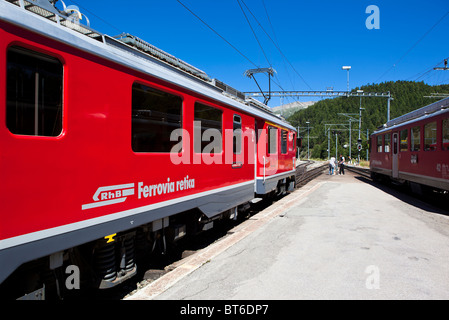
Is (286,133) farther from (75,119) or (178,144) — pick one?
(75,119)

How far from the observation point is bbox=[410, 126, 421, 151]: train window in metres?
11.4

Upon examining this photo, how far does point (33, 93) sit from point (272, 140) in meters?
7.91

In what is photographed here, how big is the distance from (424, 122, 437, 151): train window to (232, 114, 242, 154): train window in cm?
716

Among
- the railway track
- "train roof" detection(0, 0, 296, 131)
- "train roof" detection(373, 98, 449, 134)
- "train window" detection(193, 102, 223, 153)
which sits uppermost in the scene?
"train roof" detection(373, 98, 449, 134)

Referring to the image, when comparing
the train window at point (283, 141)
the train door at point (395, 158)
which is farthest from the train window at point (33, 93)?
the train door at point (395, 158)

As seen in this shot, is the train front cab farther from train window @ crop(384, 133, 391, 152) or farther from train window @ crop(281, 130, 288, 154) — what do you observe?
train window @ crop(384, 133, 391, 152)

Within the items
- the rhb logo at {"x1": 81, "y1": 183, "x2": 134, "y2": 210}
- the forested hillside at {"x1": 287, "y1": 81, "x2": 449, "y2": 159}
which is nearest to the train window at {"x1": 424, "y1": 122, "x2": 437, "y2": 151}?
the rhb logo at {"x1": 81, "y1": 183, "x2": 134, "y2": 210}

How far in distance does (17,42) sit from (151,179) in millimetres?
2032

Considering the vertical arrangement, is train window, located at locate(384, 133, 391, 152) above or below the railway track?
above

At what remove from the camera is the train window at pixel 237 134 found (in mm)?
6637

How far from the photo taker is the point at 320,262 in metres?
4.68

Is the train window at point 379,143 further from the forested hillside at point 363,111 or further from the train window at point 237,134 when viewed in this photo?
the forested hillside at point 363,111

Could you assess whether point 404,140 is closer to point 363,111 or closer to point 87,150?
point 87,150
